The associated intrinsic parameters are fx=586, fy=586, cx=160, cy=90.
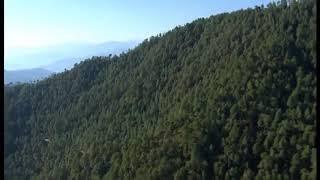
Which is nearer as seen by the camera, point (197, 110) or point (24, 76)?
point (197, 110)

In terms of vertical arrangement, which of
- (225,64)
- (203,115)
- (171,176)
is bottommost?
(171,176)

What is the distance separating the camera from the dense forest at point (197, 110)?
58.3 feet

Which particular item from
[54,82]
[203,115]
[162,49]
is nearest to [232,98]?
[203,115]

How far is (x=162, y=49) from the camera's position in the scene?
2761cm

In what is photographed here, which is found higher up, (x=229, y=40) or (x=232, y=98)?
(x=229, y=40)

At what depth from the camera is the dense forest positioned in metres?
17.8

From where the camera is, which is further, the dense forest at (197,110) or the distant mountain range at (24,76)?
the dense forest at (197,110)

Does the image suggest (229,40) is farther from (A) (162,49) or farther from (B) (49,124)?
(B) (49,124)

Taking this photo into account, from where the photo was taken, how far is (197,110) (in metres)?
20.5

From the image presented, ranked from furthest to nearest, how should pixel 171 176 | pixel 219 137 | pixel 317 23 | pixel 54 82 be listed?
pixel 54 82
pixel 219 137
pixel 171 176
pixel 317 23

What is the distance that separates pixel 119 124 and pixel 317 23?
2292 centimetres

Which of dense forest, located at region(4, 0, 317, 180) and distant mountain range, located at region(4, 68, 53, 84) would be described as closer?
distant mountain range, located at region(4, 68, 53, 84)

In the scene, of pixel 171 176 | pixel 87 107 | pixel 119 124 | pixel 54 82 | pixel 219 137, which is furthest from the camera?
pixel 54 82

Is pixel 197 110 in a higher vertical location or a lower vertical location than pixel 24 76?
lower
